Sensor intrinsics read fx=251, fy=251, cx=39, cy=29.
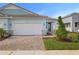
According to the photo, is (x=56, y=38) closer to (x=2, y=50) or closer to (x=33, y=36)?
(x=33, y=36)

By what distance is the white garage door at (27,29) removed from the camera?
1788 centimetres

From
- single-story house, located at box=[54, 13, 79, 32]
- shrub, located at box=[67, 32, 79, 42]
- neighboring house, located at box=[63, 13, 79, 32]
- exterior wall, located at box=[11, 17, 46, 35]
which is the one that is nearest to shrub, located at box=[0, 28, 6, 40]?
exterior wall, located at box=[11, 17, 46, 35]

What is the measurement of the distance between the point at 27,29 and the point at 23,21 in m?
0.70

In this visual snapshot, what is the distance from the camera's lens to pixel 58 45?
17.2m

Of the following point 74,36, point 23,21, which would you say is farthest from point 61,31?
point 23,21

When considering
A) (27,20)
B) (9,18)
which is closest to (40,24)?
(27,20)

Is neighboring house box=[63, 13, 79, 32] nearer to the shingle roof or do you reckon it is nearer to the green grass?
the green grass

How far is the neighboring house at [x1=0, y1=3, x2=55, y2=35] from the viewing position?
56.4 feet

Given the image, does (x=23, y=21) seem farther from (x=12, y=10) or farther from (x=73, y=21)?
(x=73, y=21)

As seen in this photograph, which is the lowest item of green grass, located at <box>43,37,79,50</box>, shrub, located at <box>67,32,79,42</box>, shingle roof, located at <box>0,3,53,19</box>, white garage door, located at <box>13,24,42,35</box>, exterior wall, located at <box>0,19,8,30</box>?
green grass, located at <box>43,37,79,50</box>

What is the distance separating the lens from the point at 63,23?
17.6 metres

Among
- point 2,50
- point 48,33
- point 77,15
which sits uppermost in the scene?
point 77,15

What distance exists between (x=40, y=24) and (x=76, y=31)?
313cm

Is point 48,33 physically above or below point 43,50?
above
